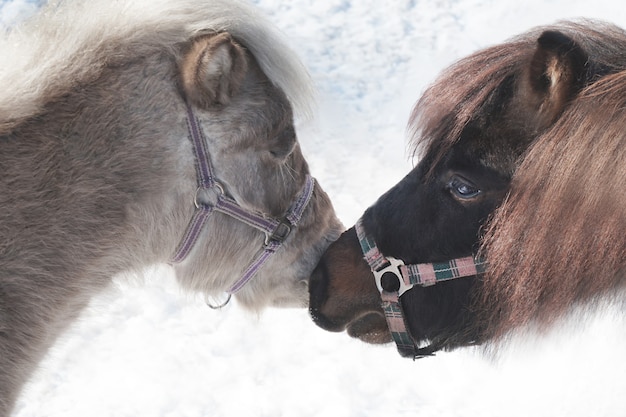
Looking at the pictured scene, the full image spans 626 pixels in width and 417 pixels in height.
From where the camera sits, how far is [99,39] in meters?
2.30

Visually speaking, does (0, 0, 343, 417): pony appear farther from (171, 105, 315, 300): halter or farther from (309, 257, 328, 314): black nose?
(309, 257, 328, 314): black nose

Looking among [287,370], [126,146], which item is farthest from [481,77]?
[287,370]

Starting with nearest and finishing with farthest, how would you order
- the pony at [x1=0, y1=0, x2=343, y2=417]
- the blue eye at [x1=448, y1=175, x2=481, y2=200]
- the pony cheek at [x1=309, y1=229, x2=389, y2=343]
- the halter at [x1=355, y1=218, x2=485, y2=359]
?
the pony at [x1=0, y1=0, x2=343, y2=417]
the blue eye at [x1=448, y1=175, x2=481, y2=200]
the halter at [x1=355, y1=218, x2=485, y2=359]
the pony cheek at [x1=309, y1=229, x2=389, y2=343]

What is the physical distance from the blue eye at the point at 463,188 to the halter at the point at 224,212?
2.47ft

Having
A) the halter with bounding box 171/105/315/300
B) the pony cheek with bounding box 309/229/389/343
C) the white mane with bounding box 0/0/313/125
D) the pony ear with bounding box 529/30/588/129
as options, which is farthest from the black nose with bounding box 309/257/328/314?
the pony ear with bounding box 529/30/588/129

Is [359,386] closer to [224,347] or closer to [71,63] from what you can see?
[224,347]

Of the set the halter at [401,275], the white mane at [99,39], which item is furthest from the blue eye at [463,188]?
the white mane at [99,39]

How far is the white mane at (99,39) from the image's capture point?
7.22 ft

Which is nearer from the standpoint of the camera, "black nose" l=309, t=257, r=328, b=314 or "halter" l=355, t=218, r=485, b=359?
"halter" l=355, t=218, r=485, b=359

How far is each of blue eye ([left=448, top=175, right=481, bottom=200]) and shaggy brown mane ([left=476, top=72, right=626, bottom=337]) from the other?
6.2 inches

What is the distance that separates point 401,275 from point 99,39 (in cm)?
149

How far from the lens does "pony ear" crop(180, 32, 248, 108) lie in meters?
2.27

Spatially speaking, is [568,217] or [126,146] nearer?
Result: [568,217]

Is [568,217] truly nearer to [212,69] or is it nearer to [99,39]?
[212,69]
